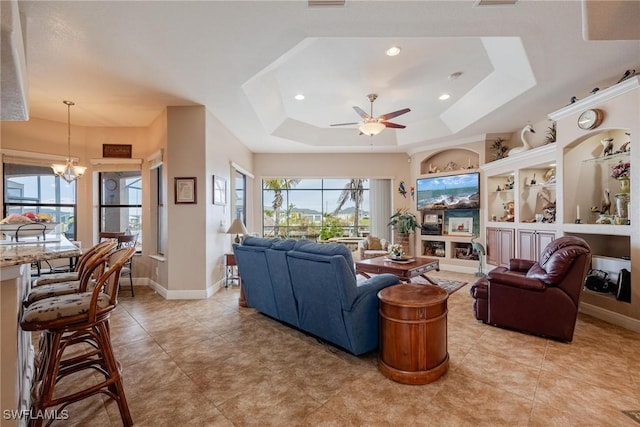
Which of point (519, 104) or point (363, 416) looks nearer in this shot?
point (363, 416)

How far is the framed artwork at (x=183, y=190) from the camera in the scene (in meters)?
4.32

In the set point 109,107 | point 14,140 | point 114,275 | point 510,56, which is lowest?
point 114,275

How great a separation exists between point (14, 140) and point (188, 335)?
4.42 meters

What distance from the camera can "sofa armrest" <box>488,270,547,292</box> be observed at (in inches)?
112

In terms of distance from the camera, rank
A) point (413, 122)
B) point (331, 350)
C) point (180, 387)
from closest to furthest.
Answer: point (180, 387) → point (331, 350) → point (413, 122)

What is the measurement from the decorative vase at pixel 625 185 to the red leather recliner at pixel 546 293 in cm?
118

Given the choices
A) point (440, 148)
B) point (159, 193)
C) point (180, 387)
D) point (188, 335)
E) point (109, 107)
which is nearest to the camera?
point (180, 387)

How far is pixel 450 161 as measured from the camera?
266 inches

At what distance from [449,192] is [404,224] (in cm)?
122

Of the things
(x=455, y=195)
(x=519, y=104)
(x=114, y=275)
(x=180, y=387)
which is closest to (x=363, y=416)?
(x=180, y=387)

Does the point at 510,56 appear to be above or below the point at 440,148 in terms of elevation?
above

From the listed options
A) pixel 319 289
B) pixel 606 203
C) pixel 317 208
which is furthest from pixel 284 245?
pixel 317 208

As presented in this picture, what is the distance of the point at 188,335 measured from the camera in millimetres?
3037

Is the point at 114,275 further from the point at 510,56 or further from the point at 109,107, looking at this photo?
the point at 510,56
